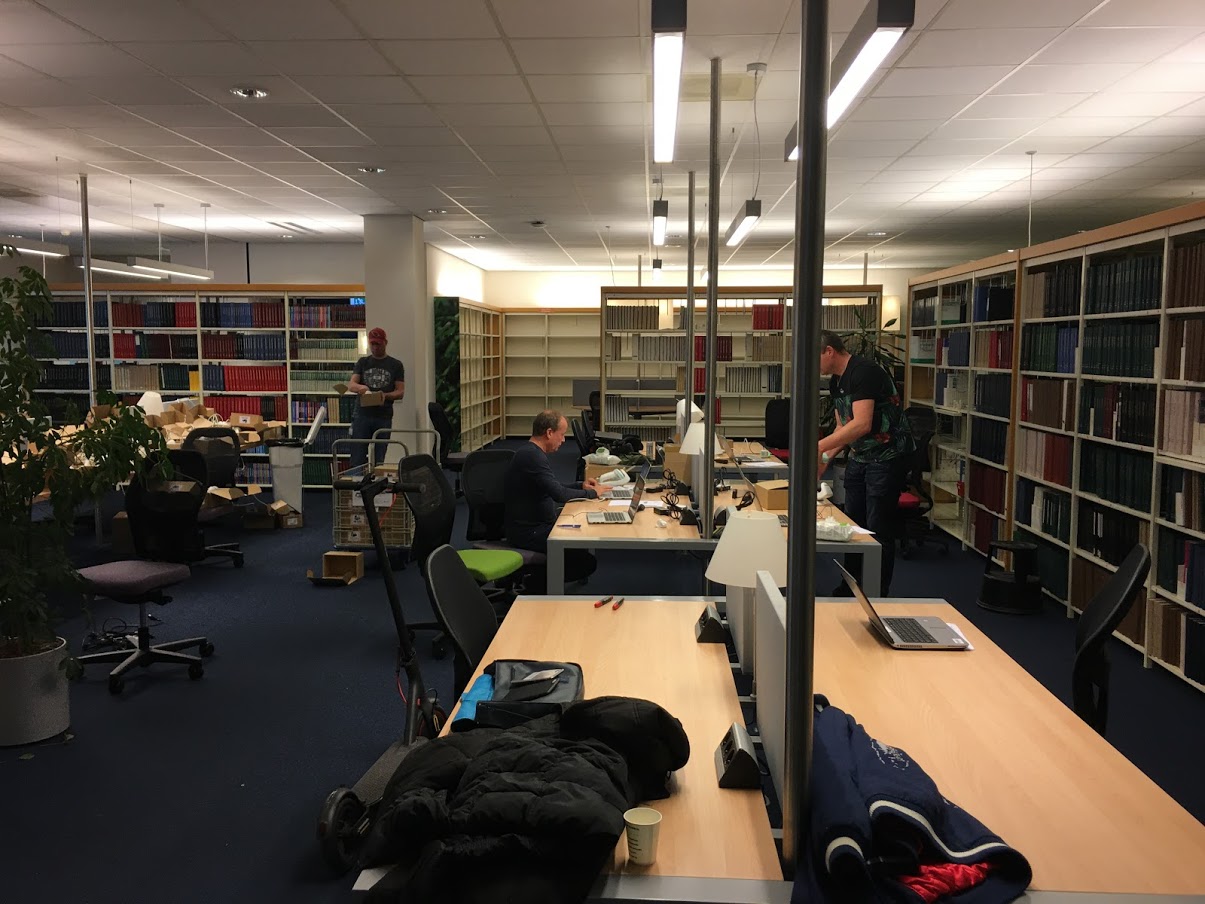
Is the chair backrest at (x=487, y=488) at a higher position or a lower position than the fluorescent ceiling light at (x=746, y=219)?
lower

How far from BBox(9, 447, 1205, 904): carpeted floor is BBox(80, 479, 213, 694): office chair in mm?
102

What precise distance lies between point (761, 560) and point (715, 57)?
3.33 metres

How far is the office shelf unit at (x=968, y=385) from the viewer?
6824 mm

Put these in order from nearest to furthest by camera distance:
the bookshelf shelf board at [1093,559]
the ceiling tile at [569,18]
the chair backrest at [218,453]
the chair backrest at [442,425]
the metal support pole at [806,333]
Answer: the metal support pole at [806,333] < the ceiling tile at [569,18] < the bookshelf shelf board at [1093,559] < the chair backrest at [218,453] < the chair backrest at [442,425]

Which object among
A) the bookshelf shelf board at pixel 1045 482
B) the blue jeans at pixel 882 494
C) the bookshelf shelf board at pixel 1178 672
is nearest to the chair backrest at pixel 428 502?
the blue jeans at pixel 882 494

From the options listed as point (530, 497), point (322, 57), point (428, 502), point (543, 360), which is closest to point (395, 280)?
point (322, 57)

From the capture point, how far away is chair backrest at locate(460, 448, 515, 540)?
5.70 metres

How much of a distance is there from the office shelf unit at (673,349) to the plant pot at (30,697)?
22.8 ft

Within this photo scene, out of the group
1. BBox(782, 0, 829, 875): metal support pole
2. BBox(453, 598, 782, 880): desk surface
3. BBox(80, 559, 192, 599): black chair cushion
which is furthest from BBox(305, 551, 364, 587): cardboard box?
BBox(782, 0, 829, 875): metal support pole

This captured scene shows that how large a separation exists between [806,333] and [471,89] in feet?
14.7

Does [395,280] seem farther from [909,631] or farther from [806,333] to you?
[806,333]

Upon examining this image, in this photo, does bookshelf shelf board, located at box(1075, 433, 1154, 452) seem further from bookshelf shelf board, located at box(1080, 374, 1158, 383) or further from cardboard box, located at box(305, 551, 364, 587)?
cardboard box, located at box(305, 551, 364, 587)

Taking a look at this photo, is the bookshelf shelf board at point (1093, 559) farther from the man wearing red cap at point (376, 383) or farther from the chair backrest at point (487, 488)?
the man wearing red cap at point (376, 383)

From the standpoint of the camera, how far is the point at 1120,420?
514 centimetres
